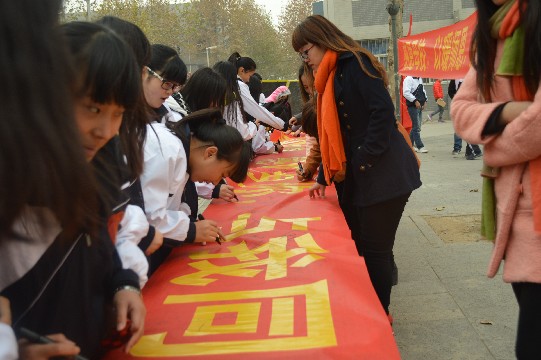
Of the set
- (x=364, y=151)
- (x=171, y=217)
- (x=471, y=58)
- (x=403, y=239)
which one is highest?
(x=471, y=58)

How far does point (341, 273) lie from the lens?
6.29ft

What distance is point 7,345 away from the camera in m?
0.86

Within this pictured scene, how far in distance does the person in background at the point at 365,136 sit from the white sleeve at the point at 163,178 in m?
0.77

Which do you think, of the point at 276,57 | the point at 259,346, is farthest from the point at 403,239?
the point at 276,57

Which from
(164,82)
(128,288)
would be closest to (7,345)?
(128,288)

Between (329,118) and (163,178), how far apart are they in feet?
2.96

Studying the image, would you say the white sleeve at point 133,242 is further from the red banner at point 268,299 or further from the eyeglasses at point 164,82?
the eyeglasses at point 164,82

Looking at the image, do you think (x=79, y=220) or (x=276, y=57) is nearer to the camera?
(x=79, y=220)

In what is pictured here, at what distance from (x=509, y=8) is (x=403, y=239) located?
3.04m

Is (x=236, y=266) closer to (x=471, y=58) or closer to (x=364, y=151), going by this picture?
A: (x=364, y=151)

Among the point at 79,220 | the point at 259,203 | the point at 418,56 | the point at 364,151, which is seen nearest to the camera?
the point at 79,220

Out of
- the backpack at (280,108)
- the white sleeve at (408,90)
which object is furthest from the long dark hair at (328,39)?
the white sleeve at (408,90)
